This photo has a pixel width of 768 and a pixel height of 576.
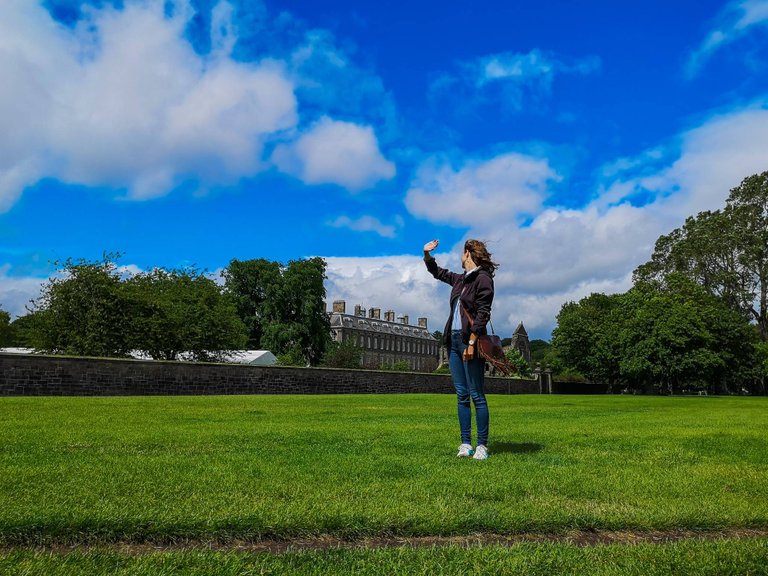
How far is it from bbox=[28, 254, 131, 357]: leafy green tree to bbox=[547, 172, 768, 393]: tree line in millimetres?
39574

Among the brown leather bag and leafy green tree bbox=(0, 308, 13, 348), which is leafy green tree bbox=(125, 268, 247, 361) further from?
leafy green tree bbox=(0, 308, 13, 348)

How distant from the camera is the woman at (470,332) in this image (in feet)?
22.2

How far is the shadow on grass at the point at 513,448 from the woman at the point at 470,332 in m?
0.48

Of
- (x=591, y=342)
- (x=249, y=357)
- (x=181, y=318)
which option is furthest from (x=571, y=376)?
(x=181, y=318)

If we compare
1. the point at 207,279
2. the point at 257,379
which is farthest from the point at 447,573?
the point at 207,279

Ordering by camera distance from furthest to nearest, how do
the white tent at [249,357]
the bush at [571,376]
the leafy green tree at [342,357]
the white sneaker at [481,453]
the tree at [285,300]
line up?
1. the tree at [285,300]
2. the bush at [571,376]
3. the leafy green tree at [342,357]
4. the white tent at [249,357]
5. the white sneaker at [481,453]

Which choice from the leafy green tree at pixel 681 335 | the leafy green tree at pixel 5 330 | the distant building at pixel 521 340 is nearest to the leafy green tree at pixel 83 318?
the leafy green tree at pixel 681 335

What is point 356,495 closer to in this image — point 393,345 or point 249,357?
point 249,357

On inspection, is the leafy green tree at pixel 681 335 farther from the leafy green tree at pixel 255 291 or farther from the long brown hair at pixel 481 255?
the long brown hair at pixel 481 255

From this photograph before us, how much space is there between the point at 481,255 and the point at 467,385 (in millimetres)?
1387

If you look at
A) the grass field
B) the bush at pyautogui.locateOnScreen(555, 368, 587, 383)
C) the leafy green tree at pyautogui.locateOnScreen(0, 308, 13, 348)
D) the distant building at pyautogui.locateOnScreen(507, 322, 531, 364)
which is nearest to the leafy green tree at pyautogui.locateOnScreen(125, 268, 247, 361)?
the grass field

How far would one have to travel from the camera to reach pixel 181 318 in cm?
4103

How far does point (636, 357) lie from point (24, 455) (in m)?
53.8

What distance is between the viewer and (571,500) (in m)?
4.79
